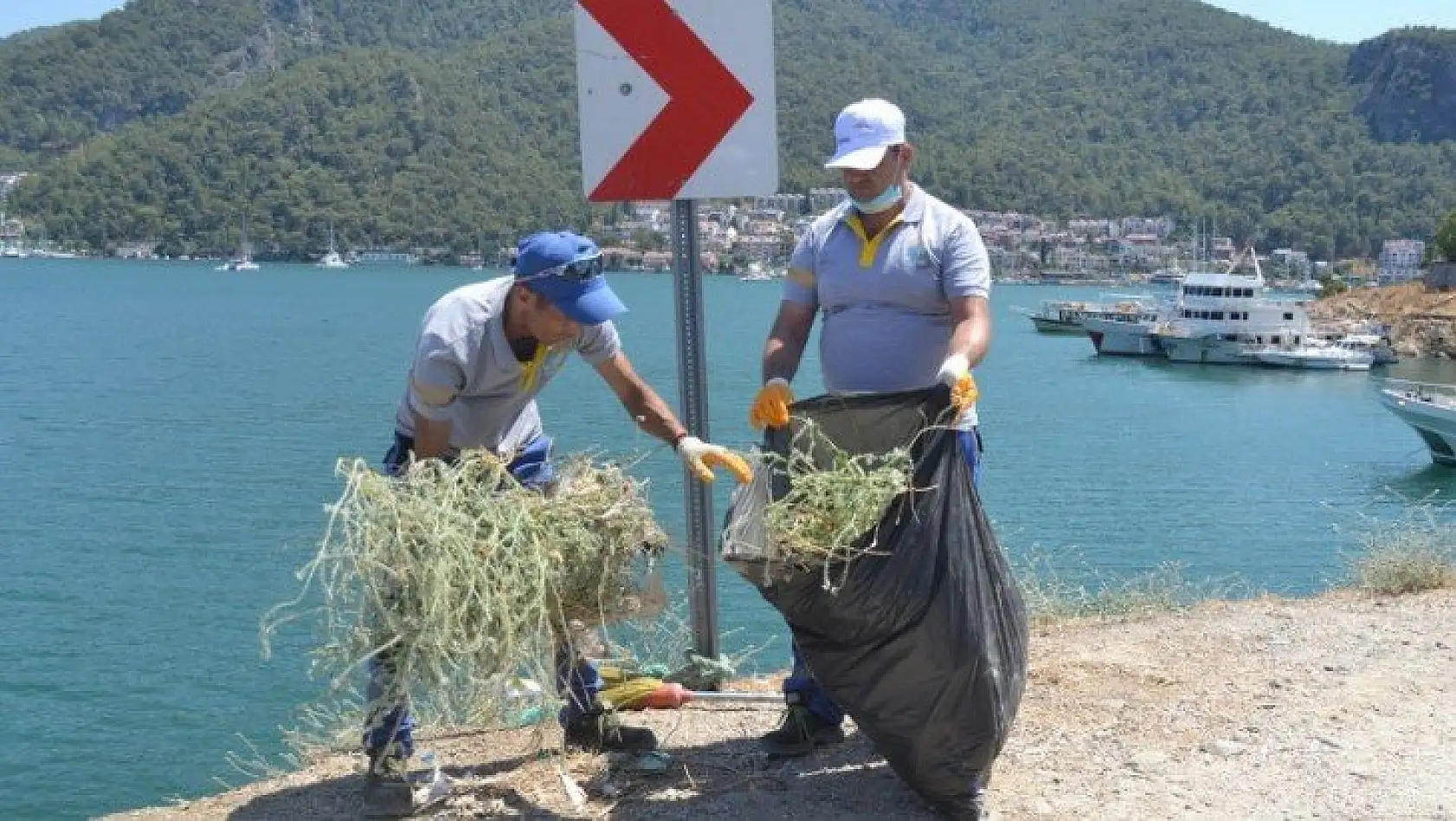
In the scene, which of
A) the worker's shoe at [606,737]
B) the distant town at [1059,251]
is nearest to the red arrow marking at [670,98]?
the worker's shoe at [606,737]

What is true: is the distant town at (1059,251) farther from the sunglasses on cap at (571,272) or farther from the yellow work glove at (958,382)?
the yellow work glove at (958,382)

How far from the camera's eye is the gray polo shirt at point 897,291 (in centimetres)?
454

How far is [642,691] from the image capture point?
17.7 feet

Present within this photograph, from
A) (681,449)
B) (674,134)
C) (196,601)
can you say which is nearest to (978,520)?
(681,449)

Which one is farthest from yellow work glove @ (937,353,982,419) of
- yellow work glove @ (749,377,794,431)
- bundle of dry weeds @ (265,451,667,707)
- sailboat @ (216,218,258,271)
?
sailboat @ (216,218,258,271)

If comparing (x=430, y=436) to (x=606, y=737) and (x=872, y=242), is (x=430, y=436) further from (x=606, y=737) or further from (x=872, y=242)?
(x=872, y=242)

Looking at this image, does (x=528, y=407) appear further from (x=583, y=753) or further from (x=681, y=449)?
(x=583, y=753)

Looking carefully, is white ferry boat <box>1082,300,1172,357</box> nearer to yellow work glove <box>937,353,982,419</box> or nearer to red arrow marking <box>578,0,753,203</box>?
red arrow marking <box>578,0,753,203</box>

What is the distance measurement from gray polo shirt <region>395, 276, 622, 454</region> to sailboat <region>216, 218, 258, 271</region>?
514ft

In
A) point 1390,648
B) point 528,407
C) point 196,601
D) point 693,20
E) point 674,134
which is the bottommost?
point 196,601

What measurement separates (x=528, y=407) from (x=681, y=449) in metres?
0.54

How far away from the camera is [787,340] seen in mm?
4871

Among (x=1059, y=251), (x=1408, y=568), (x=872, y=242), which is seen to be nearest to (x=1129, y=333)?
(x=1408, y=568)

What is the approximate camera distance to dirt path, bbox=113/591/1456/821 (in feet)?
14.8
